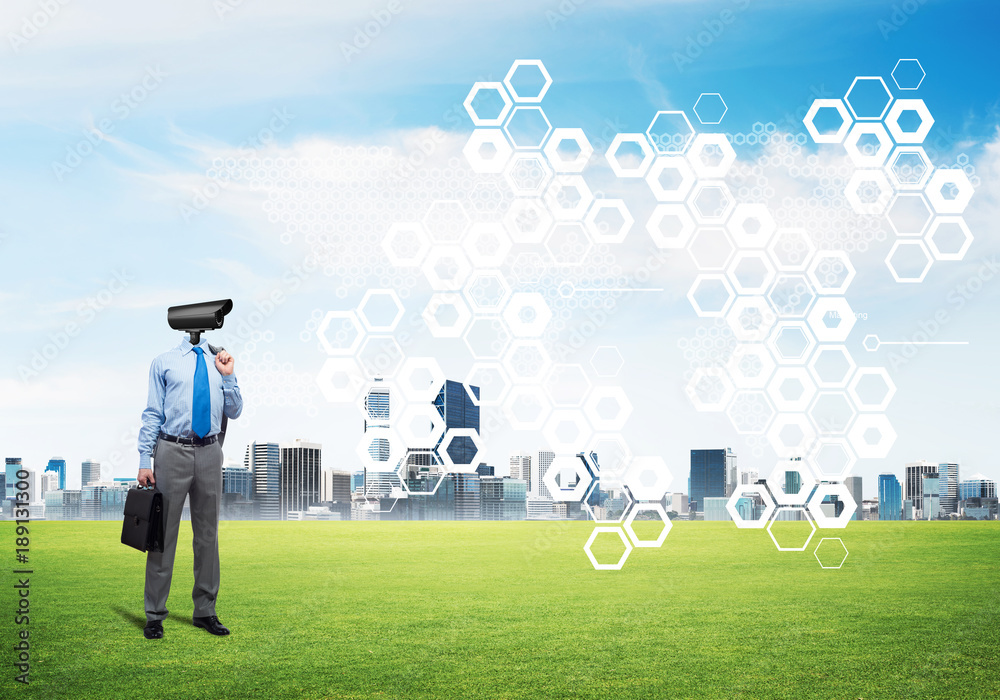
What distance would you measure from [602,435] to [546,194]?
232 centimetres

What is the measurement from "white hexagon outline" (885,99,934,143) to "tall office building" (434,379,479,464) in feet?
15.9

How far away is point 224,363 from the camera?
4.38m

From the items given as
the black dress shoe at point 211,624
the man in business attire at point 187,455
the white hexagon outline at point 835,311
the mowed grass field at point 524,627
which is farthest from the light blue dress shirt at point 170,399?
the white hexagon outline at point 835,311

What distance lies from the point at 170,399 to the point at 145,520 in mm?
628

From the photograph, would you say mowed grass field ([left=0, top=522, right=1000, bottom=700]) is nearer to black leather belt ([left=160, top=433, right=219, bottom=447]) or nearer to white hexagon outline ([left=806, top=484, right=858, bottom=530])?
white hexagon outline ([left=806, top=484, right=858, bottom=530])

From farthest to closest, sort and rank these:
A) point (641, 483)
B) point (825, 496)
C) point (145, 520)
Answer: point (825, 496) < point (641, 483) < point (145, 520)

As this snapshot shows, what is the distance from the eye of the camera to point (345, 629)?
4.37m

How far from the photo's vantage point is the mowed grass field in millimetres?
3328

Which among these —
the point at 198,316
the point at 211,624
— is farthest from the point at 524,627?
the point at 198,316

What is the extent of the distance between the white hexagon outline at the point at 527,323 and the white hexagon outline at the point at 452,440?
3.82 feet

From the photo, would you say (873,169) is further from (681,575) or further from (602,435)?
(681,575)

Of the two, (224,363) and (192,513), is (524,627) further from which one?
(224,363)

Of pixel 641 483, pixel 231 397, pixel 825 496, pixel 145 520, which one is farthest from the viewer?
pixel 825 496

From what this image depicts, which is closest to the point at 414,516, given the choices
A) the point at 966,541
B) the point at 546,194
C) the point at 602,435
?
the point at 602,435
